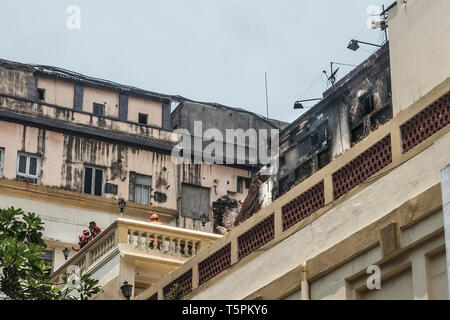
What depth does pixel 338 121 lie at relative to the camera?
38469mm

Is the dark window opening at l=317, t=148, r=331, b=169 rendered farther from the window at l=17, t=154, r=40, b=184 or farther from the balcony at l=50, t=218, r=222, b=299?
the window at l=17, t=154, r=40, b=184

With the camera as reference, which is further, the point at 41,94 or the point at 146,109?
the point at 146,109

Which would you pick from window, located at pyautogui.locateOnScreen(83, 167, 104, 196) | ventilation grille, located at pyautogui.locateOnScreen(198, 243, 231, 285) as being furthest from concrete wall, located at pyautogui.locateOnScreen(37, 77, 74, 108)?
ventilation grille, located at pyautogui.locateOnScreen(198, 243, 231, 285)

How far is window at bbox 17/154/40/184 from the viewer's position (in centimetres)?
4550

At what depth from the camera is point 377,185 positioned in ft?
57.0

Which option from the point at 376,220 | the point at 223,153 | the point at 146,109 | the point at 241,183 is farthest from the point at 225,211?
the point at 376,220

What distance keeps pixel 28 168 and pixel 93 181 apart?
267 centimetres

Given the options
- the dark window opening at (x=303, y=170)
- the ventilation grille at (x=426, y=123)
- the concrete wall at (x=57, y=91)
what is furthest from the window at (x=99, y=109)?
the ventilation grille at (x=426, y=123)

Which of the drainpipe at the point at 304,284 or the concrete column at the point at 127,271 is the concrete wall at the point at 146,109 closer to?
the concrete column at the point at 127,271

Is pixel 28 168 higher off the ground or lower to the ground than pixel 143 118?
lower

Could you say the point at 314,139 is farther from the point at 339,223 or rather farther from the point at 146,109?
the point at 339,223

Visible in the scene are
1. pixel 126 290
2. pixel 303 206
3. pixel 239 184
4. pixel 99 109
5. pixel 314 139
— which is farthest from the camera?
pixel 239 184
